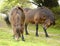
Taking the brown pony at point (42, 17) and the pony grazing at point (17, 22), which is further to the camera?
the brown pony at point (42, 17)

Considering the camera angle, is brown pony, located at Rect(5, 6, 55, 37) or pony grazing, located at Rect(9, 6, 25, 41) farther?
brown pony, located at Rect(5, 6, 55, 37)

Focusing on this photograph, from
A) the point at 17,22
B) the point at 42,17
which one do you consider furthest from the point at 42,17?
the point at 17,22

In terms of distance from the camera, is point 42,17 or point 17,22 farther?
point 42,17

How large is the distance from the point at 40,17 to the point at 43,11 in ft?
1.46

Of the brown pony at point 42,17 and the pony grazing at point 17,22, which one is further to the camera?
the brown pony at point 42,17

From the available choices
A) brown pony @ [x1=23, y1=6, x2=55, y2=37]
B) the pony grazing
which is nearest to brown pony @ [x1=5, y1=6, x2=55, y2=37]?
brown pony @ [x1=23, y1=6, x2=55, y2=37]

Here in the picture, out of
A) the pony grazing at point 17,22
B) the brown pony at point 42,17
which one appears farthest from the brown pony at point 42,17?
the pony grazing at point 17,22

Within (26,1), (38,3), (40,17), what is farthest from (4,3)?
(40,17)

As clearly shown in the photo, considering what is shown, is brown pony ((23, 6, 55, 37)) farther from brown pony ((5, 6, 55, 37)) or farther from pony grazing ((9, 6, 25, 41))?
pony grazing ((9, 6, 25, 41))

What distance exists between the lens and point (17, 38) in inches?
494

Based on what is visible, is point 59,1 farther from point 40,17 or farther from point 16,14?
point 16,14

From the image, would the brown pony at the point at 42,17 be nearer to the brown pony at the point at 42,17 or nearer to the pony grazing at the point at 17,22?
the brown pony at the point at 42,17

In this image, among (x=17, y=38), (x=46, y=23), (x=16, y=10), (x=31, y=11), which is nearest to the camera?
(x=17, y=38)

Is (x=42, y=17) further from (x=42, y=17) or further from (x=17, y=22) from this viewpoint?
(x=17, y=22)
